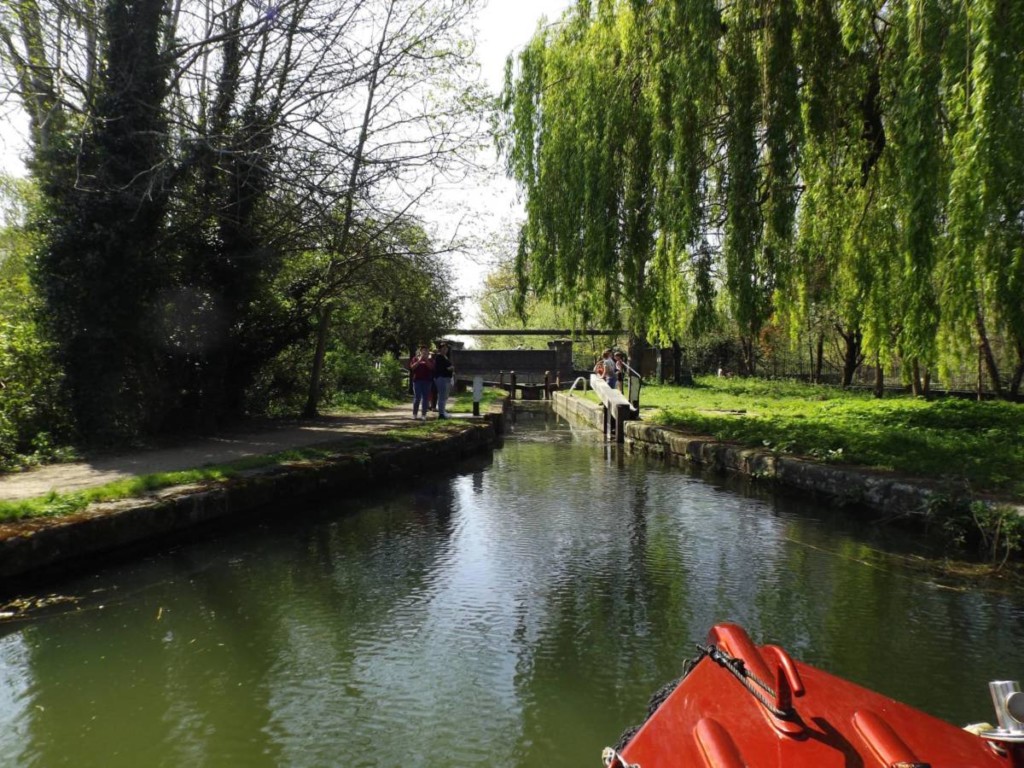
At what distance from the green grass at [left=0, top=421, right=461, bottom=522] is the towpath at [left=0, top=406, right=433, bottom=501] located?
0.30 meters

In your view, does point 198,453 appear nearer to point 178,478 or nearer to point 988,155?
point 178,478

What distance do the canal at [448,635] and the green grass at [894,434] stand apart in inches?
57.6

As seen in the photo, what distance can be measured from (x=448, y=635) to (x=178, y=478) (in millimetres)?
3867

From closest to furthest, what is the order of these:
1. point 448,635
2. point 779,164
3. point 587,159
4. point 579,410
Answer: point 448,635
point 779,164
point 587,159
point 579,410

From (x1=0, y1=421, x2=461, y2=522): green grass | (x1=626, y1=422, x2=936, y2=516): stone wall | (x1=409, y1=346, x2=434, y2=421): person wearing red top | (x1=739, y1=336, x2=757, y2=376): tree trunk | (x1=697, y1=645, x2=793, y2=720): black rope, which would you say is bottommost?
(x1=626, y1=422, x2=936, y2=516): stone wall

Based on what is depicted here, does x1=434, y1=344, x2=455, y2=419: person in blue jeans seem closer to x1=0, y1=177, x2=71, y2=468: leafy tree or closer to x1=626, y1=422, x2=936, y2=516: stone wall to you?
x1=626, y1=422, x2=936, y2=516: stone wall

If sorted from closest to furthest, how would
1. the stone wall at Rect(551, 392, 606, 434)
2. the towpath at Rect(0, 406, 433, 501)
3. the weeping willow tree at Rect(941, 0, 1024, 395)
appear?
the weeping willow tree at Rect(941, 0, 1024, 395), the towpath at Rect(0, 406, 433, 501), the stone wall at Rect(551, 392, 606, 434)

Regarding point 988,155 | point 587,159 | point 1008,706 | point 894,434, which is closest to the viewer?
point 1008,706

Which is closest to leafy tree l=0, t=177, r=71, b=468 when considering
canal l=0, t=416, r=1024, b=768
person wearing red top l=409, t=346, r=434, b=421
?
canal l=0, t=416, r=1024, b=768

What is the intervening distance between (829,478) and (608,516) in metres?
2.85

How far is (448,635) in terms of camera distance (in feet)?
14.9

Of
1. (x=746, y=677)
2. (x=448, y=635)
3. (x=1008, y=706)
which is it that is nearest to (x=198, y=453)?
(x=448, y=635)

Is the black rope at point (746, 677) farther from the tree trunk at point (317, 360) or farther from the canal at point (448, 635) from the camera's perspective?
the tree trunk at point (317, 360)

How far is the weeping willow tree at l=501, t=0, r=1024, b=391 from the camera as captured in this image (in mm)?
6281
